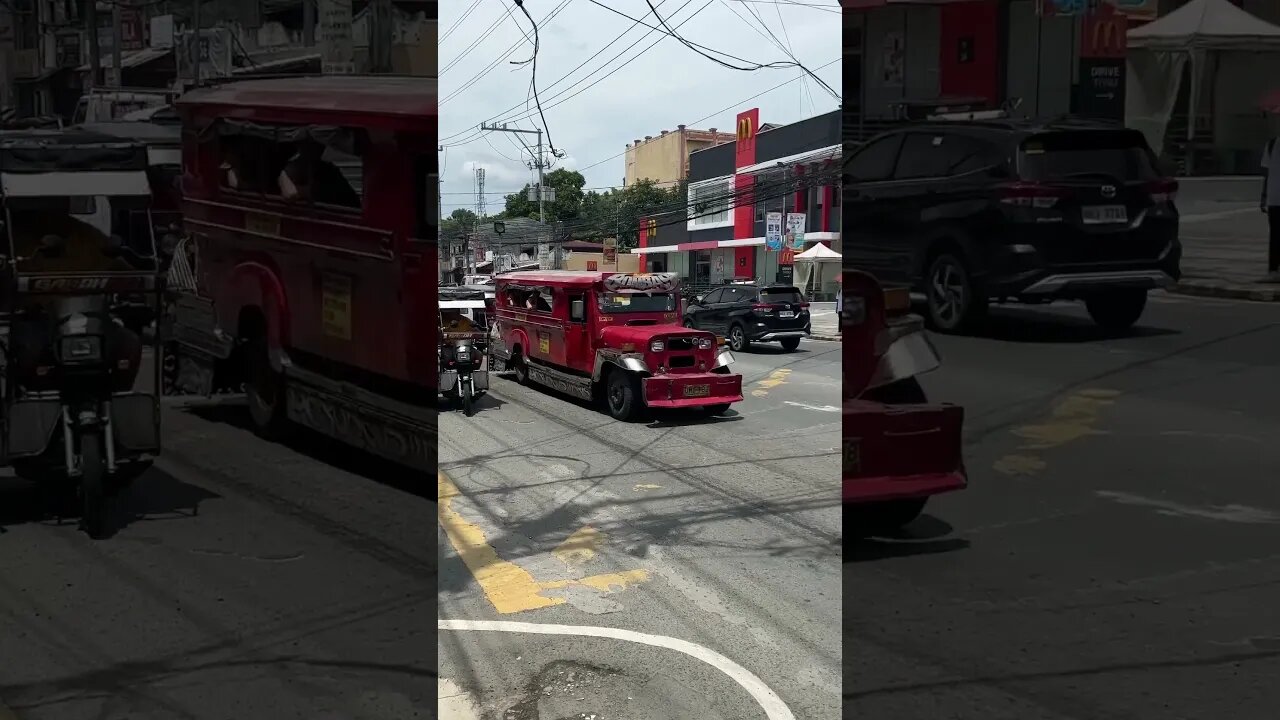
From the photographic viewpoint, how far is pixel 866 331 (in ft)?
7.25

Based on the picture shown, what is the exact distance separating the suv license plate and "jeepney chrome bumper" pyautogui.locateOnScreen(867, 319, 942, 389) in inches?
16.1

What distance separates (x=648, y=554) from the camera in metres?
2.45

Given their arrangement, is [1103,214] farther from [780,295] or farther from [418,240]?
[418,240]

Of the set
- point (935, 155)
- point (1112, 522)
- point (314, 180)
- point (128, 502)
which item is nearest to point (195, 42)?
point (314, 180)

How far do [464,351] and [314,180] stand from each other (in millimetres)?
577

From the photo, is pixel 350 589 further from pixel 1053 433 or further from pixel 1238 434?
pixel 1238 434

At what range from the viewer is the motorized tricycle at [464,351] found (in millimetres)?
2359

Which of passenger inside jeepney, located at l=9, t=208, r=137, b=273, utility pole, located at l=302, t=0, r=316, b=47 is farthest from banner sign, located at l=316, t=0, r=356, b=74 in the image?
passenger inside jeepney, located at l=9, t=208, r=137, b=273

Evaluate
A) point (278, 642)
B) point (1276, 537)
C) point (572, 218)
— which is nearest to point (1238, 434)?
point (1276, 537)

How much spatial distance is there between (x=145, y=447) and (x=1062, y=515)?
204 centimetres

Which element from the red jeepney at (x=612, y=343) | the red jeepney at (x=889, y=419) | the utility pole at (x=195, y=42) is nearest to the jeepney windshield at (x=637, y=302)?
the red jeepney at (x=612, y=343)

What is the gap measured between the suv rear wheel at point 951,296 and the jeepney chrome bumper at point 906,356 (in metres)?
0.05

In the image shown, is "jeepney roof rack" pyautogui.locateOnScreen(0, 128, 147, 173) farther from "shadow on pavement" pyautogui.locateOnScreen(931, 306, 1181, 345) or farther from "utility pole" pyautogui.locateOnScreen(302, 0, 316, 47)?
"shadow on pavement" pyautogui.locateOnScreen(931, 306, 1181, 345)

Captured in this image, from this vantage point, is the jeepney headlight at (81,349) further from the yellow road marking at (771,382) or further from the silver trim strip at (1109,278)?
the silver trim strip at (1109,278)
